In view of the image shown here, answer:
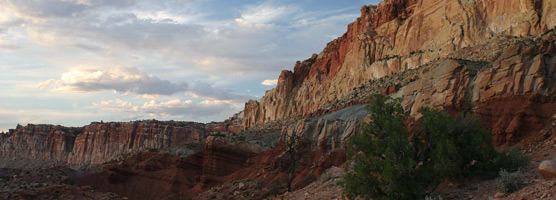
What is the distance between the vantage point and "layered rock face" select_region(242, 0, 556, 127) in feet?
154

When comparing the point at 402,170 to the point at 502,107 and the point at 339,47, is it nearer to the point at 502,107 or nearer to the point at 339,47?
the point at 502,107

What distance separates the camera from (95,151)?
117938 mm

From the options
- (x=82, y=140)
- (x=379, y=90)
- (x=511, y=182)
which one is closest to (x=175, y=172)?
(x=379, y=90)

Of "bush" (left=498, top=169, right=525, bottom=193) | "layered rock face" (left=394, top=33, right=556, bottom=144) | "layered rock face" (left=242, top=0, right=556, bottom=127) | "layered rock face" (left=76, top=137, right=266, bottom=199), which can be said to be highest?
"layered rock face" (left=242, top=0, right=556, bottom=127)

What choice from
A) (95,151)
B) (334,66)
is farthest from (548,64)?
(95,151)

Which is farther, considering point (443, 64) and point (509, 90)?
point (443, 64)

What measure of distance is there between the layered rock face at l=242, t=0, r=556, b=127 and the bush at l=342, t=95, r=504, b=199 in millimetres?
30848

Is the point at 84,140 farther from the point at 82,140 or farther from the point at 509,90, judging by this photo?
the point at 509,90

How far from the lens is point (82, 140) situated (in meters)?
123

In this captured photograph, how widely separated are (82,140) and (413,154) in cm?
12348

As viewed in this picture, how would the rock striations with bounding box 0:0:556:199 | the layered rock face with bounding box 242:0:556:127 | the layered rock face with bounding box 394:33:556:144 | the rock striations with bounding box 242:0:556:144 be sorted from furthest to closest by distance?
the layered rock face with bounding box 242:0:556:127, the rock striations with bounding box 0:0:556:199, the rock striations with bounding box 242:0:556:144, the layered rock face with bounding box 394:33:556:144

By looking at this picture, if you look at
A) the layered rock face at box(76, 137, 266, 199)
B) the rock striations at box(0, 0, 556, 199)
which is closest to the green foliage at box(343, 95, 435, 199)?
the rock striations at box(0, 0, 556, 199)

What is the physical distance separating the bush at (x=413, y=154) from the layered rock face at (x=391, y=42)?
30.8 m

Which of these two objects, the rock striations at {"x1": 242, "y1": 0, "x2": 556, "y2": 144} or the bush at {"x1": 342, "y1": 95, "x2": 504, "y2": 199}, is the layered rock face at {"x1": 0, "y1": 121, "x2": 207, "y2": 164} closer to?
the rock striations at {"x1": 242, "y1": 0, "x2": 556, "y2": 144}
